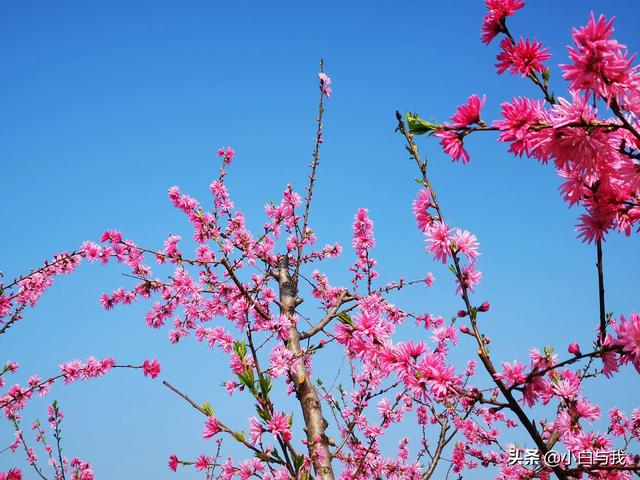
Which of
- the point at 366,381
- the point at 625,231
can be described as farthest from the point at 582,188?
the point at 366,381

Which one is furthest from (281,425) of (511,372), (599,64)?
(599,64)

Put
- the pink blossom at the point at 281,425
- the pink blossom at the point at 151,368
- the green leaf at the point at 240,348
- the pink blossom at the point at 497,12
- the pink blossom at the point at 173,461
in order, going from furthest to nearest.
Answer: the pink blossom at the point at 151,368, the pink blossom at the point at 173,461, the green leaf at the point at 240,348, the pink blossom at the point at 281,425, the pink blossom at the point at 497,12

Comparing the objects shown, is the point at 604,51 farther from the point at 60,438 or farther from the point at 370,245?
the point at 60,438

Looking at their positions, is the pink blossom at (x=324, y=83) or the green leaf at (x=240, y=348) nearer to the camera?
the green leaf at (x=240, y=348)

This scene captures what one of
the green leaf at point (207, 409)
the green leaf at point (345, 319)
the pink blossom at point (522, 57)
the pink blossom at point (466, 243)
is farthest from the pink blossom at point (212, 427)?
the pink blossom at point (522, 57)

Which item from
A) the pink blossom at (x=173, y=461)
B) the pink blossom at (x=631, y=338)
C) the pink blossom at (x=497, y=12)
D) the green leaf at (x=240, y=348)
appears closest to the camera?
the pink blossom at (x=631, y=338)

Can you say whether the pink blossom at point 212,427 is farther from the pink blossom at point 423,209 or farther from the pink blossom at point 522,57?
the pink blossom at point 522,57

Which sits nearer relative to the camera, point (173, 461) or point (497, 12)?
point (497, 12)

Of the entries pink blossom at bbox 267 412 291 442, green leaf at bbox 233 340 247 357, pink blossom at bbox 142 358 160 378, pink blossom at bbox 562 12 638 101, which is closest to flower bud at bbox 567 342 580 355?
pink blossom at bbox 562 12 638 101

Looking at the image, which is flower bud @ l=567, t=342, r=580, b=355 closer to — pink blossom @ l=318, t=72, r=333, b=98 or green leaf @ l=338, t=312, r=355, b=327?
green leaf @ l=338, t=312, r=355, b=327

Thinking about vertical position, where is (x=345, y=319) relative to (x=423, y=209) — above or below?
below

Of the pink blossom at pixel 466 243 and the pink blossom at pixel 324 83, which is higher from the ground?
the pink blossom at pixel 324 83

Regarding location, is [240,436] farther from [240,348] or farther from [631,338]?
[631,338]

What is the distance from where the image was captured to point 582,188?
2.08 m
